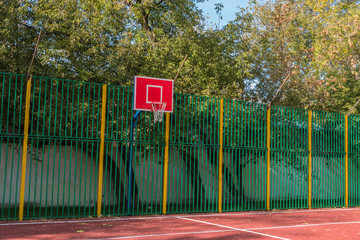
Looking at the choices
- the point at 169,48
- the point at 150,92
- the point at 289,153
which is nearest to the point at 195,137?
the point at 150,92

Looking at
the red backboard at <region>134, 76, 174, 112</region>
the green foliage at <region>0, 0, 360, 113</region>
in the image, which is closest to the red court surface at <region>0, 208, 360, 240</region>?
the red backboard at <region>134, 76, 174, 112</region>

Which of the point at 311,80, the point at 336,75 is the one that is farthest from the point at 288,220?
the point at 336,75

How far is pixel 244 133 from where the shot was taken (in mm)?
12414

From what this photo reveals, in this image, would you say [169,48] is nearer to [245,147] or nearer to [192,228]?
[245,147]

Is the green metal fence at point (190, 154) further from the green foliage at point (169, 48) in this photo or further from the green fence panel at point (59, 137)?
the green foliage at point (169, 48)

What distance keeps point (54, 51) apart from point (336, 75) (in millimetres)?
14360

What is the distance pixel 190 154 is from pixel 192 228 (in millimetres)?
3046

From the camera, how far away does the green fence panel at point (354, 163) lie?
49.0 ft

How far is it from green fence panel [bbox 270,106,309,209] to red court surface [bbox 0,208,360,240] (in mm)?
2090

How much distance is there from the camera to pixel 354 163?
592 inches

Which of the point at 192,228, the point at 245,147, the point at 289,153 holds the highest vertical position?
the point at 245,147

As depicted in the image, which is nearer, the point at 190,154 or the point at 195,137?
the point at 190,154

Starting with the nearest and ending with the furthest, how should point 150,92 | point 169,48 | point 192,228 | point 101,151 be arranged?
point 192,228 < point 101,151 < point 150,92 < point 169,48

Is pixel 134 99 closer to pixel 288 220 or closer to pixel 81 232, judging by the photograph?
pixel 81 232
